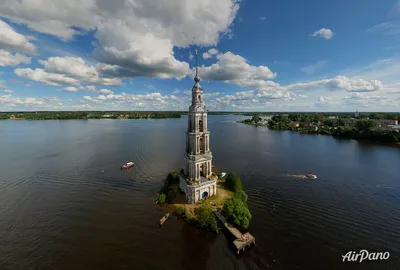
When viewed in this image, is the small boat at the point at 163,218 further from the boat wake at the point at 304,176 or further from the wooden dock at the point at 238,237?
the boat wake at the point at 304,176

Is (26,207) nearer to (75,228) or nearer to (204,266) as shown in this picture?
(75,228)

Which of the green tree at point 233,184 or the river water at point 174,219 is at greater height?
the green tree at point 233,184

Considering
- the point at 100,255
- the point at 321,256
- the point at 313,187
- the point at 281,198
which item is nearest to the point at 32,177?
the point at 100,255

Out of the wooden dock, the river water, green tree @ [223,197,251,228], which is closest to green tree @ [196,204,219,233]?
the river water

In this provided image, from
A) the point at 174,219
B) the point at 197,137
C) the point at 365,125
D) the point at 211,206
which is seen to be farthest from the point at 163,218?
the point at 365,125

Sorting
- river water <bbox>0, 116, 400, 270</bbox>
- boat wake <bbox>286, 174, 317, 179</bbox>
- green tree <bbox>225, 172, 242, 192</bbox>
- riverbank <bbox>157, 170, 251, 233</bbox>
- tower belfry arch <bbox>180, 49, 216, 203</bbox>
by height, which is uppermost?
tower belfry arch <bbox>180, 49, 216, 203</bbox>

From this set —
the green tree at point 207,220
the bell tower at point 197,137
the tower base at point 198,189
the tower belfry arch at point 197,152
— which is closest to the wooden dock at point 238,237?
the green tree at point 207,220

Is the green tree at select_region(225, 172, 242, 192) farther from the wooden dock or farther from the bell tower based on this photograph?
the wooden dock
